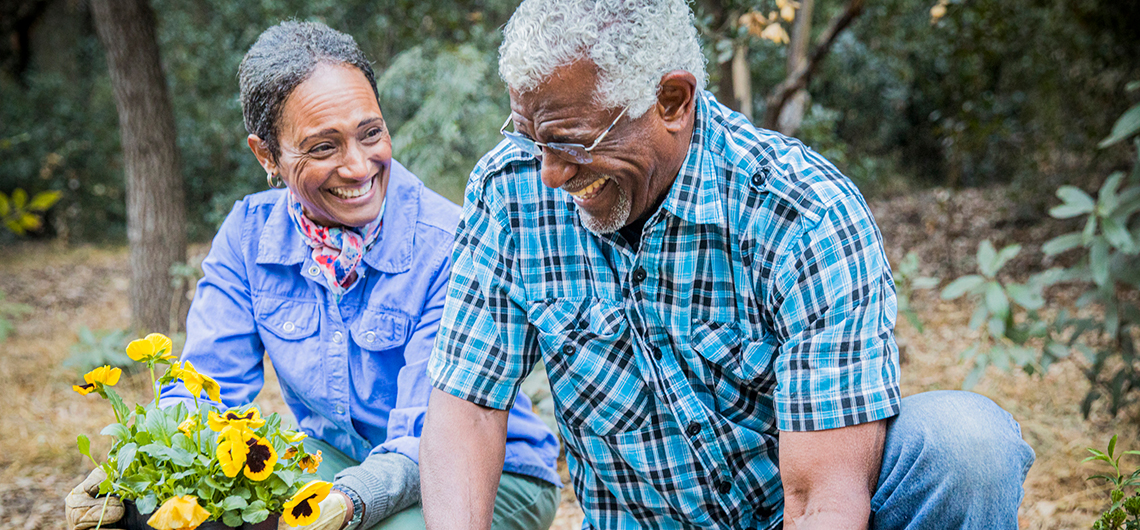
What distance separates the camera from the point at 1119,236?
2.60m

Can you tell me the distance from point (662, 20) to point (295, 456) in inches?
36.2

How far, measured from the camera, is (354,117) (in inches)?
71.8

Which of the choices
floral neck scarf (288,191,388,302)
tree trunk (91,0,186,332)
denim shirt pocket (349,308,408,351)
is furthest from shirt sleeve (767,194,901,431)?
tree trunk (91,0,186,332)

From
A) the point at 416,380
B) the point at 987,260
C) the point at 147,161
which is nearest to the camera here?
the point at 416,380

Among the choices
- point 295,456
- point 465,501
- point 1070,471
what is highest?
point 295,456

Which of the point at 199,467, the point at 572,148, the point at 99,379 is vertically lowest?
the point at 199,467

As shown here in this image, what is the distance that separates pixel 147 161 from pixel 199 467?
3656 mm

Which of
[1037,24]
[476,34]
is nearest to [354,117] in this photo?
[476,34]

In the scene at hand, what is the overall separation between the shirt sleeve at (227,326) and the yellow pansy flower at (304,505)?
0.64m

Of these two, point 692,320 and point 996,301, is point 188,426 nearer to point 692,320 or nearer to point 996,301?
point 692,320

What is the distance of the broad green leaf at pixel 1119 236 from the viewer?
2.59 meters

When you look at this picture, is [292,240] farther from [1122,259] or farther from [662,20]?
[1122,259]

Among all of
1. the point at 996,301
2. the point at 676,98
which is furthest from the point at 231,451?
the point at 996,301

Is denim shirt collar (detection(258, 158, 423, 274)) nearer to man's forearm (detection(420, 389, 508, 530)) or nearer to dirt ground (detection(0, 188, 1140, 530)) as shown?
man's forearm (detection(420, 389, 508, 530))
